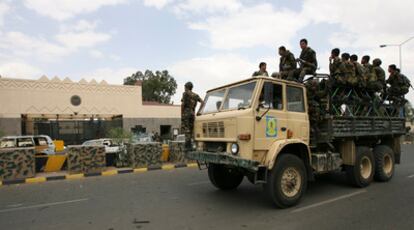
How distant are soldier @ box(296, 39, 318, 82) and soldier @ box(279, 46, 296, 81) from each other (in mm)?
156

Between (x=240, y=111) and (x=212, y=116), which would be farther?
(x=212, y=116)

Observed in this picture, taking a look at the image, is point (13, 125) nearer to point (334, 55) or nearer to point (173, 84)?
point (334, 55)

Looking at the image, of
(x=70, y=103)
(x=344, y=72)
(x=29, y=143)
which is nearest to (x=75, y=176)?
(x=29, y=143)

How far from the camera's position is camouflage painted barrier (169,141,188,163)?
1303 cm

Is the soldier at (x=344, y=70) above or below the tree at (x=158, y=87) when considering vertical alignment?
below

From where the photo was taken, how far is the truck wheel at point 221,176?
7.30 m

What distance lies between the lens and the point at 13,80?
25672 millimetres

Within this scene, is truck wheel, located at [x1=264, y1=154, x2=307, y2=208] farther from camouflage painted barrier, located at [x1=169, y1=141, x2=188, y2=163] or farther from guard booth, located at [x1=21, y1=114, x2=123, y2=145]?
guard booth, located at [x1=21, y1=114, x2=123, y2=145]

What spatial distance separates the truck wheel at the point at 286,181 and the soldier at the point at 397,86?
5.20m

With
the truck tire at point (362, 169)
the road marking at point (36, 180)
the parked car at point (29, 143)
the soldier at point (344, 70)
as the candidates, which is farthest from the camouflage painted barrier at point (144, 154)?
the soldier at point (344, 70)

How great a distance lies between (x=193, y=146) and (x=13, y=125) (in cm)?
2457

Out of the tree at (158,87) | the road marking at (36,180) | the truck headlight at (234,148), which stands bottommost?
the road marking at (36,180)

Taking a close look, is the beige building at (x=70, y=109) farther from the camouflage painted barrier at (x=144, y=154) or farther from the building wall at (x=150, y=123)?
the camouflage painted barrier at (x=144, y=154)

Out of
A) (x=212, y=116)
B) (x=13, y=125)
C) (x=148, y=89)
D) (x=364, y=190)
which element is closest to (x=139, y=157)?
(x=212, y=116)
